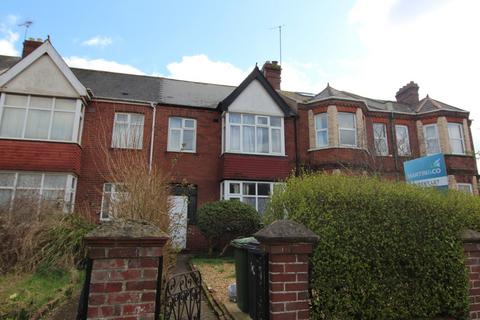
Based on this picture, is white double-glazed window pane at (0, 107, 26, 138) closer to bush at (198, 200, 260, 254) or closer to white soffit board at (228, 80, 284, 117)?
bush at (198, 200, 260, 254)

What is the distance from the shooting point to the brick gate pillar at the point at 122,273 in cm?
240

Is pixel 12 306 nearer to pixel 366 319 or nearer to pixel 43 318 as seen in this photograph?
pixel 43 318

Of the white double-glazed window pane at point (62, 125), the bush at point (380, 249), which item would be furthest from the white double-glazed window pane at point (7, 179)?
the bush at point (380, 249)

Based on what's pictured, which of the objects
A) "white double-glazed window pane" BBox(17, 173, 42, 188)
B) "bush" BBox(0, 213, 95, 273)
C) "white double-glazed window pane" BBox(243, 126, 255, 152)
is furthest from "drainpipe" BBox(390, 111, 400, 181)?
"white double-glazed window pane" BBox(17, 173, 42, 188)

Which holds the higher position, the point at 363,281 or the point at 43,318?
the point at 363,281

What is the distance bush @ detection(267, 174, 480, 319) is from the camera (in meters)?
3.34

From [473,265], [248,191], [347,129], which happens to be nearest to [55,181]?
[248,191]

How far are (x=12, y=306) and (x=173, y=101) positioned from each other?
1142 centimetres

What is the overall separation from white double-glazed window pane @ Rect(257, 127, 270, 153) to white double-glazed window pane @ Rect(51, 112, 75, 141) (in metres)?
7.97

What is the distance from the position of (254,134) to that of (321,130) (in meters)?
3.73

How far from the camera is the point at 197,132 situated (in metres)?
14.3

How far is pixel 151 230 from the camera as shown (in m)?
2.66

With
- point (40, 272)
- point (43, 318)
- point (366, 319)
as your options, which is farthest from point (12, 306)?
point (366, 319)

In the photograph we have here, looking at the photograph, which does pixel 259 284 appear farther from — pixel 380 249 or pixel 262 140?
pixel 262 140
